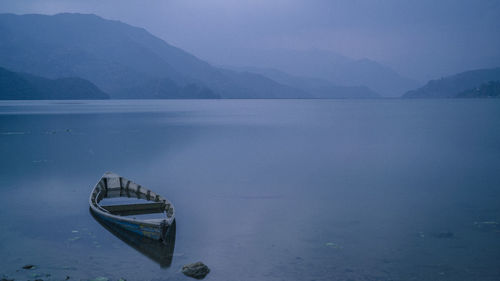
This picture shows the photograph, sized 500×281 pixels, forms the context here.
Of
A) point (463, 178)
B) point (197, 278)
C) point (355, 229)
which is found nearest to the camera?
point (197, 278)

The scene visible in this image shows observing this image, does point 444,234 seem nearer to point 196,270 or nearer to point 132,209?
point 196,270

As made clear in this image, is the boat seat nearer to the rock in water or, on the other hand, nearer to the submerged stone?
the rock in water

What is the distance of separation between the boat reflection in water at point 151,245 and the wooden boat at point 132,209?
0.29 meters

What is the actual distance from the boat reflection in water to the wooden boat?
293 millimetres

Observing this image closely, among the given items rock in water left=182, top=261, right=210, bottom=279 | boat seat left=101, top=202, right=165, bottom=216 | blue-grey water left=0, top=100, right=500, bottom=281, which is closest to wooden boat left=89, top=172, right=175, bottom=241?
boat seat left=101, top=202, right=165, bottom=216

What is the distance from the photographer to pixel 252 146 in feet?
166

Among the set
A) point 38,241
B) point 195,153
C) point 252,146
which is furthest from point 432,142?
point 38,241

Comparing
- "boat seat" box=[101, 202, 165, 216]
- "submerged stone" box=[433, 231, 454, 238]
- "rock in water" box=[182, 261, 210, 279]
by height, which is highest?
"boat seat" box=[101, 202, 165, 216]

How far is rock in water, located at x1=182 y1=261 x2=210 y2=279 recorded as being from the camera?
12.7 metres

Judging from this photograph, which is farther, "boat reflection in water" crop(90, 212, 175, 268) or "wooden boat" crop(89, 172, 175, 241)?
"wooden boat" crop(89, 172, 175, 241)

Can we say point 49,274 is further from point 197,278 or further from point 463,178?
point 463,178

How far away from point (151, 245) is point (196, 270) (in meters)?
3.06

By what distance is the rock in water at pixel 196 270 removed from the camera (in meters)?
12.7

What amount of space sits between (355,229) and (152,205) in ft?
31.3
